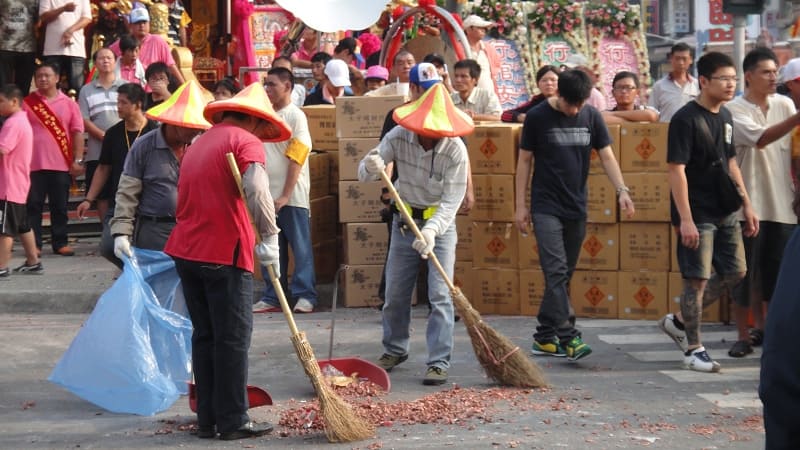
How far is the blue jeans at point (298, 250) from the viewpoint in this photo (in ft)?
36.2

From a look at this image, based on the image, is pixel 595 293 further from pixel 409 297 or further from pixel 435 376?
pixel 435 376

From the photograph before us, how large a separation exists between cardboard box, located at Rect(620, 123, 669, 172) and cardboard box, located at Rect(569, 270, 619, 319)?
2.93ft

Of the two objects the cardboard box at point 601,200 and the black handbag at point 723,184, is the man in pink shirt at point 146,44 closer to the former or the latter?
the cardboard box at point 601,200

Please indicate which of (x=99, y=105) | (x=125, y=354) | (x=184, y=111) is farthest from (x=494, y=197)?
(x=99, y=105)

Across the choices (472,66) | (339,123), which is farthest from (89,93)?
(472,66)

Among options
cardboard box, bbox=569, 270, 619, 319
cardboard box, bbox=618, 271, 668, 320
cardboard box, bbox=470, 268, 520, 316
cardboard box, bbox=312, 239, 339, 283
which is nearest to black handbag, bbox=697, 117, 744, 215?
cardboard box, bbox=618, 271, 668, 320

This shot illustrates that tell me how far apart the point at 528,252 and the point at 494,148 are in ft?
2.89

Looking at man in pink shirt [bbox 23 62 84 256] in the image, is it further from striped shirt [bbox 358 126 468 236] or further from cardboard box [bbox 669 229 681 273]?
cardboard box [bbox 669 229 681 273]

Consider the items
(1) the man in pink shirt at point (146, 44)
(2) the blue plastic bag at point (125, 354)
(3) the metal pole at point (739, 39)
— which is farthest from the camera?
(1) the man in pink shirt at point (146, 44)

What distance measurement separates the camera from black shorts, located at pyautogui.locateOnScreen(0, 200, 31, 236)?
1149 cm

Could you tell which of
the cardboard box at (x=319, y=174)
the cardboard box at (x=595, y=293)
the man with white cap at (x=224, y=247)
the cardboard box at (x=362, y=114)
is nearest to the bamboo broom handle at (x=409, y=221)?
the man with white cap at (x=224, y=247)

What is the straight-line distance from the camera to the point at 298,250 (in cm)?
1104

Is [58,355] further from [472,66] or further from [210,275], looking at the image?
[472,66]

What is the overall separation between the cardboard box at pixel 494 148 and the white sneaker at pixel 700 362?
261 centimetres
